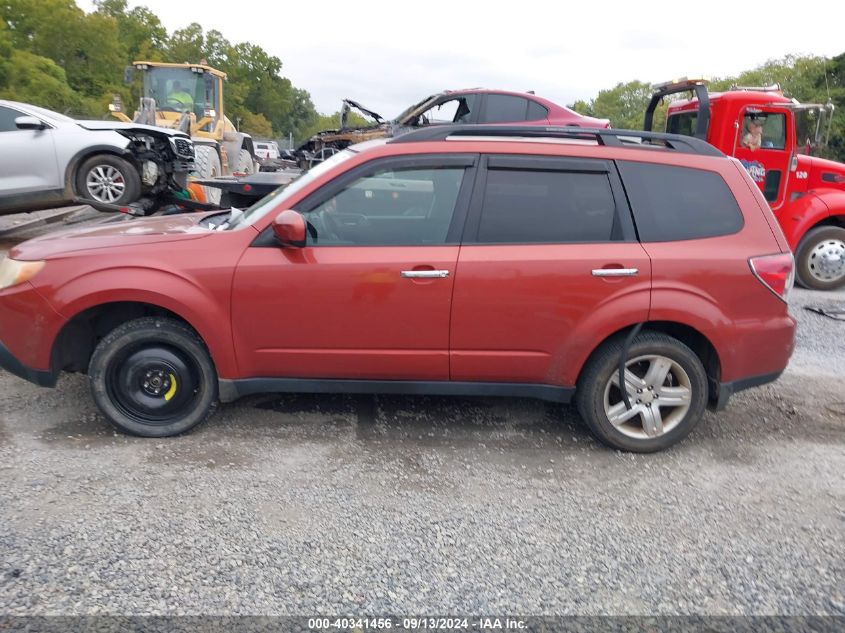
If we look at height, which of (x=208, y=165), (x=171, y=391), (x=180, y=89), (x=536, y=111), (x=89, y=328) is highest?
(x=180, y=89)

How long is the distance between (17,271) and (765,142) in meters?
8.70

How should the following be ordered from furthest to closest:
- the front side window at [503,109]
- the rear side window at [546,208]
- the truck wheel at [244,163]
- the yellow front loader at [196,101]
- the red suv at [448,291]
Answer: the truck wheel at [244,163]
the yellow front loader at [196,101]
the front side window at [503,109]
the rear side window at [546,208]
the red suv at [448,291]

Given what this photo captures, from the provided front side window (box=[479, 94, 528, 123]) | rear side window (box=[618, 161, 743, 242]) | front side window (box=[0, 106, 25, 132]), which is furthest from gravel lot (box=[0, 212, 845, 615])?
front side window (box=[479, 94, 528, 123])

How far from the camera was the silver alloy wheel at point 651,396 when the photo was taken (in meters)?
3.95

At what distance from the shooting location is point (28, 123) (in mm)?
8414

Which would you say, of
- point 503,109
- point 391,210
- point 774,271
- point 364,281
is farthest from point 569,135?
point 503,109

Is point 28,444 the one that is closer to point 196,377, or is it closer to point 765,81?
point 196,377

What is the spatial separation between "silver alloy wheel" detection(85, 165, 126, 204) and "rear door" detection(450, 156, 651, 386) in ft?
22.7

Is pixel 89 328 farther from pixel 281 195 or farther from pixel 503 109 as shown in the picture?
pixel 503 109

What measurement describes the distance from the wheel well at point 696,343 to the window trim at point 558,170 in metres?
0.53

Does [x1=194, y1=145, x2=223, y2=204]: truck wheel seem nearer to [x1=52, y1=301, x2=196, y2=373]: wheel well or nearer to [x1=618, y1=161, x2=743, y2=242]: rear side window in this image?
[x1=52, y1=301, x2=196, y2=373]: wheel well

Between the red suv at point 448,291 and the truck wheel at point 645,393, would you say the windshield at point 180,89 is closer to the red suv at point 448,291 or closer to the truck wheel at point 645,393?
the red suv at point 448,291

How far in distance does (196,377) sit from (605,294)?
243cm

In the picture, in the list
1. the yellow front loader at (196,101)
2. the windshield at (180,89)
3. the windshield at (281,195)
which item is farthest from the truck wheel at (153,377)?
the windshield at (180,89)
